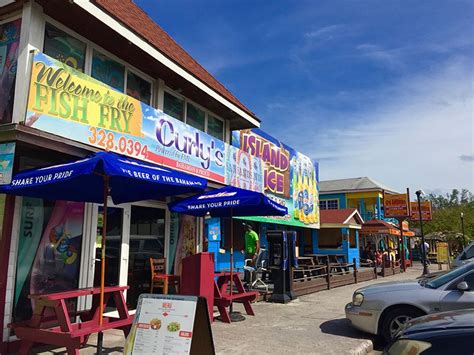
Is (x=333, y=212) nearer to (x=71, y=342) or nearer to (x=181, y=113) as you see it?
(x=181, y=113)

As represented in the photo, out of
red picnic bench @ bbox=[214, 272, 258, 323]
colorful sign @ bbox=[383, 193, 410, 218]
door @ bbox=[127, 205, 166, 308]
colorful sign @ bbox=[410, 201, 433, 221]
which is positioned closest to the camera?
red picnic bench @ bbox=[214, 272, 258, 323]

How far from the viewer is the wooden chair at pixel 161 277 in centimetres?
858

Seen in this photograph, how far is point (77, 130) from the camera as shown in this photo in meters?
6.74

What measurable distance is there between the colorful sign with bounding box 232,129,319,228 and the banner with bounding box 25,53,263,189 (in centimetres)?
485

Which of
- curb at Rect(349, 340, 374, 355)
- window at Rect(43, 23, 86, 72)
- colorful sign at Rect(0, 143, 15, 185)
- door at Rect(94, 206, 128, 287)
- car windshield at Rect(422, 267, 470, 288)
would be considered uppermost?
window at Rect(43, 23, 86, 72)

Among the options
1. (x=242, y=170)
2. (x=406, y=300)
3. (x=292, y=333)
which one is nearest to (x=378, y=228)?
(x=242, y=170)

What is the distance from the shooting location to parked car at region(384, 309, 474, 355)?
3.16m

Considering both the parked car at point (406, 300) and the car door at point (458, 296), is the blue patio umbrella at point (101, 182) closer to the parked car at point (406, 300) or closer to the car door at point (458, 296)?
the parked car at point (406, 300)

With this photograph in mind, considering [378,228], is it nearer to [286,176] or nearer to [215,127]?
[286,176]

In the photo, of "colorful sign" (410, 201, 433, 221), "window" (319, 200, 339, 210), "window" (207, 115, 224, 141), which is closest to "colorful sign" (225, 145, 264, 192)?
"window" (207, 115, 224, 141)

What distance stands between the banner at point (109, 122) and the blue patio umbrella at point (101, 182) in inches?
37.1

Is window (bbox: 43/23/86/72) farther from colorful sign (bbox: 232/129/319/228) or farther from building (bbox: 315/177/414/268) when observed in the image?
building (bbox: 315/177/414/268)

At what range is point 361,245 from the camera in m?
36.0

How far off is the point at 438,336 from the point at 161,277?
20.2 feet
